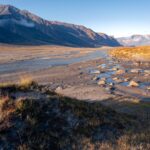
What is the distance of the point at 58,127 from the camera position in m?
8.93

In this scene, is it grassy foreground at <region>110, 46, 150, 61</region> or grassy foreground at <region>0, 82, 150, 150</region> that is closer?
grassy foreground at <region>0, 82, 150, 150</region>

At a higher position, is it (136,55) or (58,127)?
(58,127)

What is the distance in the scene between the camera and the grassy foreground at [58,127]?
8.20 m

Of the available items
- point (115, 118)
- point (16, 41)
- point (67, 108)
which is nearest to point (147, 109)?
point (115, 118)

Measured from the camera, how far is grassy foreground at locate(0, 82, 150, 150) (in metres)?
8.20

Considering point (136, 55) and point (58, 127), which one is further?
point (136, 55)

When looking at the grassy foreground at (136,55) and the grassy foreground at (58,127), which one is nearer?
the grassy foreground at (58,127)

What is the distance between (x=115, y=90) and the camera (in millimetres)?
→ 27328

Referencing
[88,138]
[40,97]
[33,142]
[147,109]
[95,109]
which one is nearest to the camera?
[33,142]

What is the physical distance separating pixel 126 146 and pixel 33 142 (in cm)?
231

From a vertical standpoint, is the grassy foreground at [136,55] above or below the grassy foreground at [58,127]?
below

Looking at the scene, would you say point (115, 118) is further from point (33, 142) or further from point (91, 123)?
point (33, 142)

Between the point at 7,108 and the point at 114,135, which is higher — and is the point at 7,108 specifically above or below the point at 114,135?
above

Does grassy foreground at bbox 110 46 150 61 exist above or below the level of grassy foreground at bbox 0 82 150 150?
below
